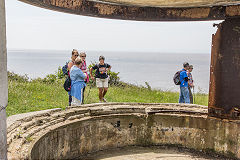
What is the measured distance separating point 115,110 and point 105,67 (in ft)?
8.49

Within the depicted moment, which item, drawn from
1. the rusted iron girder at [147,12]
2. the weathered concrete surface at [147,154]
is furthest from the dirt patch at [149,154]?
the rusted iron girder at [147,12]

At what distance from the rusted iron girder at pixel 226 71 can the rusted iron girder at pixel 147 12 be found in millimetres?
224

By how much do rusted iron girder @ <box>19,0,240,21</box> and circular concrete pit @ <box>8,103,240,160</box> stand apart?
176 cm

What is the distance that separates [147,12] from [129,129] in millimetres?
2270

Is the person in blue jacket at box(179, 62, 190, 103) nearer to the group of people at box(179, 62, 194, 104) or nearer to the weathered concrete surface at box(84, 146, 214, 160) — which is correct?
the group of people at box(179, 62, 194, 104)

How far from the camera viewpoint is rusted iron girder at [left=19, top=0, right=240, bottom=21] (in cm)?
437

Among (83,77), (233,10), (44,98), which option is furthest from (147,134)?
(44,98)

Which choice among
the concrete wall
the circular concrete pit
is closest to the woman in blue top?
the circular concrete pit

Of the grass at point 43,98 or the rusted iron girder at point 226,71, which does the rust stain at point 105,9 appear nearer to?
the rusted iron girder at point 226,71

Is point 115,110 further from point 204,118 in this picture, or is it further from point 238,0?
point 238,0

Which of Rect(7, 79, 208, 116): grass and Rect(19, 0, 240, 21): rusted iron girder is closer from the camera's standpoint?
Rect(19, 0, 240, 21): rusted iron girder

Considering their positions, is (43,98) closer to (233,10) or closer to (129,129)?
(129,129)

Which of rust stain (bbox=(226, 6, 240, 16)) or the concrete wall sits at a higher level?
rust stain (bbox=(226, 6, 240, 16))

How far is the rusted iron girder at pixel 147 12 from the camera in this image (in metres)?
4.37
